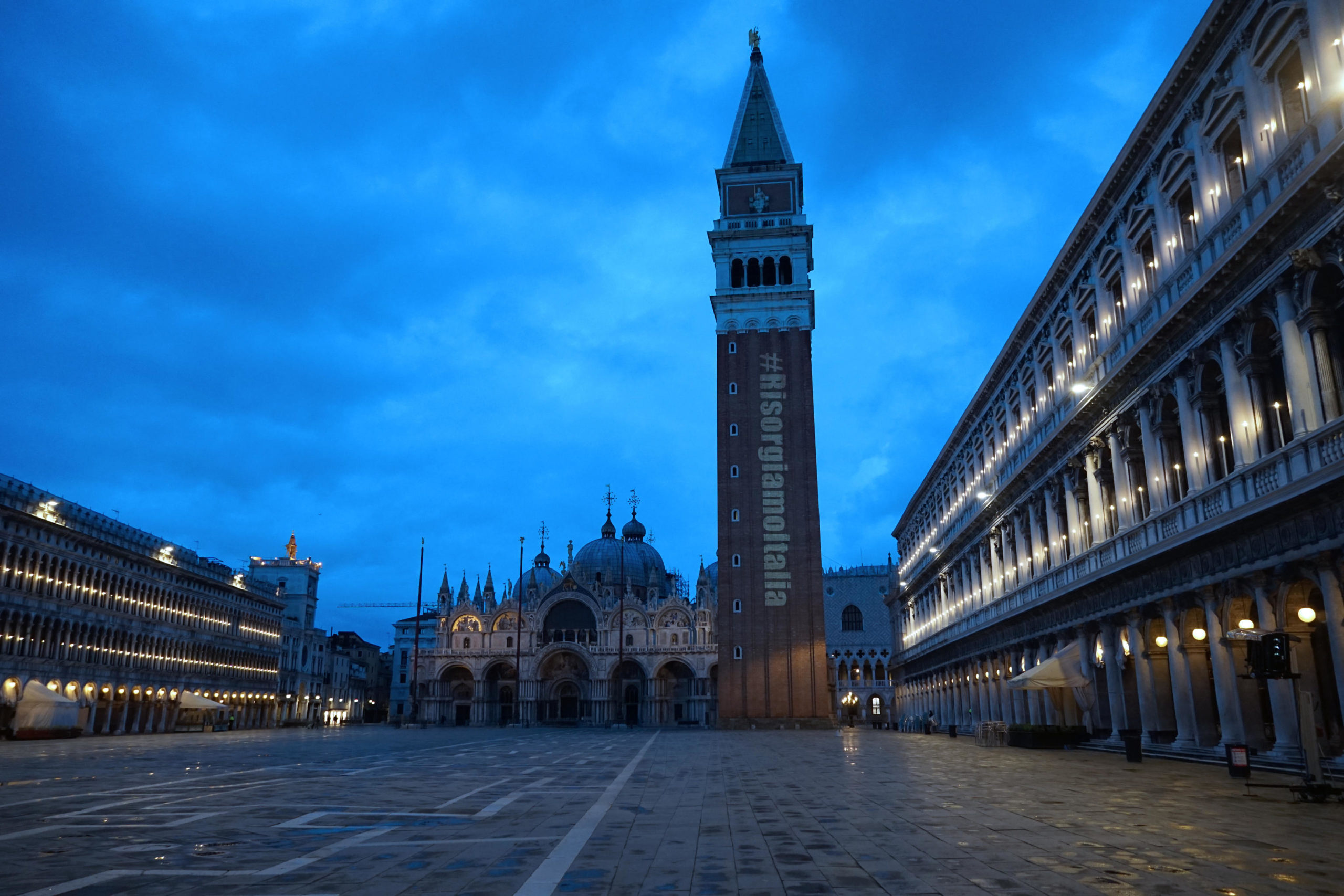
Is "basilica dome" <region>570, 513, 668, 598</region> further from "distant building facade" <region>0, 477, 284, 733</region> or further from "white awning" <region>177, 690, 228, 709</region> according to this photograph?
"white awning" <region>177, 690, 228, 709</region>

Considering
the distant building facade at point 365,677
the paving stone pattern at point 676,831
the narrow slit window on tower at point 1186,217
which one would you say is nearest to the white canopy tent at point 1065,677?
the paving stone pattern at point 676,831

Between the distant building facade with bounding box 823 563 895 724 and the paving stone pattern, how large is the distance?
74220 millimetres

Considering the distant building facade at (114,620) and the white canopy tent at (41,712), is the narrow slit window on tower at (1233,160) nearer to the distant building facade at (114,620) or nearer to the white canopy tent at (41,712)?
the white canopy tent at (41,712)

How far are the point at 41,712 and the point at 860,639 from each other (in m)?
72.3

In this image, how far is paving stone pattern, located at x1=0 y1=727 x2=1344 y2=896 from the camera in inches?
345

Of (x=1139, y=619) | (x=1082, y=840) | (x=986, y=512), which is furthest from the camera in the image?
(x=986, y=512)

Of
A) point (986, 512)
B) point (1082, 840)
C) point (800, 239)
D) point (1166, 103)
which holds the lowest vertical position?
point (1082, 840)

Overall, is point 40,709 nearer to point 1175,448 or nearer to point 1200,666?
point 1200,666

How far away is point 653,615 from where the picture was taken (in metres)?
103

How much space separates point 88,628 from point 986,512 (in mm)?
56011

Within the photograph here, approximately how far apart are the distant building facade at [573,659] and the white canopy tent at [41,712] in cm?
4738

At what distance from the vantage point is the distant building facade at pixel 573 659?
10106cm

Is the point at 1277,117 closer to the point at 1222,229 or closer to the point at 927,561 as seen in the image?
the point at 1222,229

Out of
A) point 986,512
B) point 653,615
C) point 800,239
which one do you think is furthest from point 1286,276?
point 653,615
